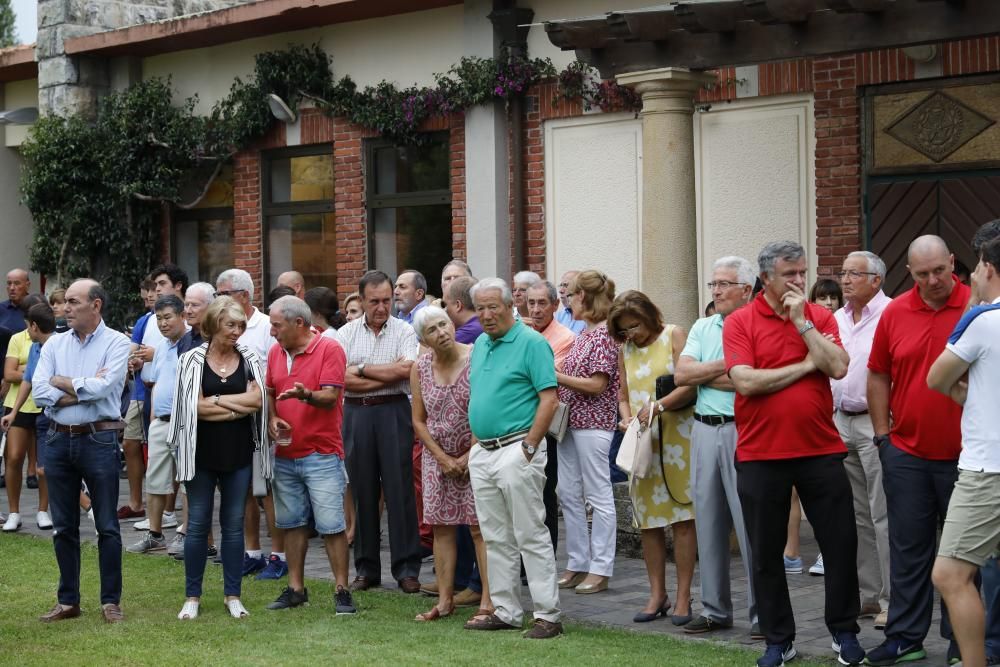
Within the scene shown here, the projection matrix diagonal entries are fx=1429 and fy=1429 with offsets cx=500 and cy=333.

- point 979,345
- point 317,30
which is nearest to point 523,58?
point 317,30

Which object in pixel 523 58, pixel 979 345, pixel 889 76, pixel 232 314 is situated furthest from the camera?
pixel 523 58

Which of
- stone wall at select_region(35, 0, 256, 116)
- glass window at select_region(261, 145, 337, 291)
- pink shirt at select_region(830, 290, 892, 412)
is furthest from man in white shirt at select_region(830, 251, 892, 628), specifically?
stone wall at select_region(35, 0, 256, 116)

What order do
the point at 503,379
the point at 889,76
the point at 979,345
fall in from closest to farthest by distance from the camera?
the point at 979,345, the point at 503,379, the point at 889,76

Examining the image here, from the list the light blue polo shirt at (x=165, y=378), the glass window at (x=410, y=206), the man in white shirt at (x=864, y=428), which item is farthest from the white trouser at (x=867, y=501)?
the glass window at (x=410, y=206)

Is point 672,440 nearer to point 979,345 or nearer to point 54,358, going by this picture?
point 979,345

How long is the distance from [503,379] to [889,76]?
18.2 feet

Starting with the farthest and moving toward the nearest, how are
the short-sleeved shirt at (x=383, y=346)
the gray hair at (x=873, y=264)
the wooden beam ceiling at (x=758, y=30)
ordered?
the wooden beam ceiling at (x=758, y=30) < the short-sleeved shirt at (x=383, y=346) < the gray hair at (x=873, y=264)

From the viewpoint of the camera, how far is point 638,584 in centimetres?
882

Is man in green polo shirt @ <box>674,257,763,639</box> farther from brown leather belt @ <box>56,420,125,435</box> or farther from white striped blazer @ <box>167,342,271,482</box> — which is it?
brown leather belt @ <box>56,420,125,435</box>

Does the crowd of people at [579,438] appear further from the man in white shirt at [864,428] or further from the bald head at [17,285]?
the bald head at [17,285]

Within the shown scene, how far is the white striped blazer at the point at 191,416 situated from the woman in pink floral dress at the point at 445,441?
87cm

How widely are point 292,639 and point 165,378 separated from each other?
3.22m

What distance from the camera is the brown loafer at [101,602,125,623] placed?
800 cm

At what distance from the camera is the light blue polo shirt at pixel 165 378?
1005 cm
